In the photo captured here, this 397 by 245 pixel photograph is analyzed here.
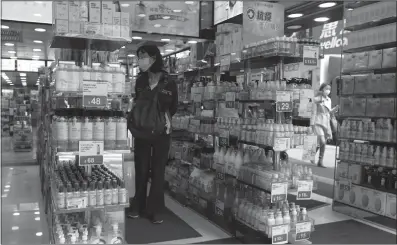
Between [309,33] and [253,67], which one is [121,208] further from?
[309,33]

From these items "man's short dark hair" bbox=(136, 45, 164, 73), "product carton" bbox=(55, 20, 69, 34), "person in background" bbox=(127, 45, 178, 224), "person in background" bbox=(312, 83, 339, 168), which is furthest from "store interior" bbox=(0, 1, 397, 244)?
"person in background" bbox=(312, 83, 339, 168)

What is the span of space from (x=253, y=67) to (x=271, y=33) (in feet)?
1.41

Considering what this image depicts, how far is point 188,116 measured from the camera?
549cm

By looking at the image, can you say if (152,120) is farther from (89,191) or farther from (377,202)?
(377,202)

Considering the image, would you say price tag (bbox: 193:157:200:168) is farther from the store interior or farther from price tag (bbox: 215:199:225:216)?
price tag (bbox: 215:199:225:216)

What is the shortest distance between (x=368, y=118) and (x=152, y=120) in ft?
8.88

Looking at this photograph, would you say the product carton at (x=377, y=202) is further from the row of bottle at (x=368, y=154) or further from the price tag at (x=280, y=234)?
the price tag at (x=280, y=234)

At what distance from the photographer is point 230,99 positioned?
4.13 meters

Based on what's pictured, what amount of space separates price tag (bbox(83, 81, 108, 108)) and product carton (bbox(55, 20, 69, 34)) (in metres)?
0.43

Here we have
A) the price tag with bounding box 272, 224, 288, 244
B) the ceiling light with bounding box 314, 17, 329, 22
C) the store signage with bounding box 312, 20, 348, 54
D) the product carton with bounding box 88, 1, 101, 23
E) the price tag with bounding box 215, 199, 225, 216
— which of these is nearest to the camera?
the product carton with bounding box 88, 1, 101, 23

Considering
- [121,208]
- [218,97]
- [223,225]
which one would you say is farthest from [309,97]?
[121,208]

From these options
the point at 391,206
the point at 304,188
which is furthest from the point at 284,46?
the point at 391,206

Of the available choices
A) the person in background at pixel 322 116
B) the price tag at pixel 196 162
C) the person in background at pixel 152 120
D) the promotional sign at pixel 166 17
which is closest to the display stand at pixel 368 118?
the price tag at pixel 196 162

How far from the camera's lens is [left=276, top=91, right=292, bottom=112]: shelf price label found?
3.36m
